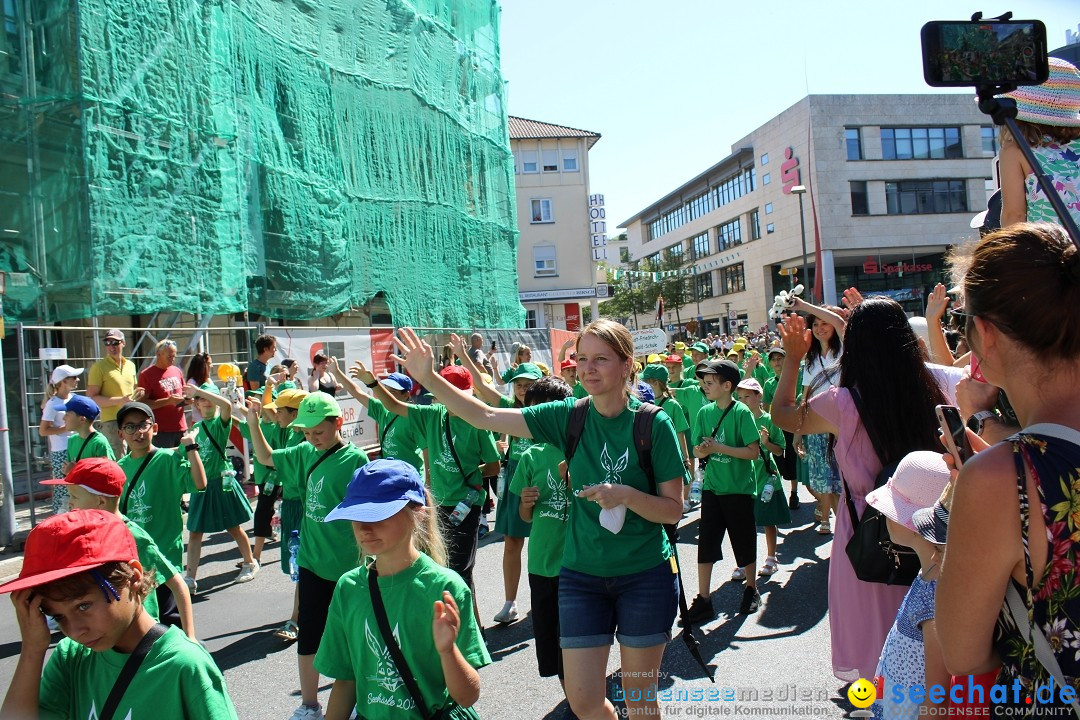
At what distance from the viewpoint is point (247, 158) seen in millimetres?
12844

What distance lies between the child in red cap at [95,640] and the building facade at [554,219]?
3575 centimetres

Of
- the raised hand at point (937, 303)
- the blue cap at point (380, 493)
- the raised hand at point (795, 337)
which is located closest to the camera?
the blue cap at point (380, 493)

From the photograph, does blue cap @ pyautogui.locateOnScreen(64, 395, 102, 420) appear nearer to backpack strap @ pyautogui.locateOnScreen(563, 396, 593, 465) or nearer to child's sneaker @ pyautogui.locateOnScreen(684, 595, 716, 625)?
backpack strap @ pyautogui.locateOnScreen(563, 396, 593, 465)

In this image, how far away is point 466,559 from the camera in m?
5.12

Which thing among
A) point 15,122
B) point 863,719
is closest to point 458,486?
point 863,719

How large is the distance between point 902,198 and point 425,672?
176 ft

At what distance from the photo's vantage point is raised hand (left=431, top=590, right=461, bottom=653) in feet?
7.50

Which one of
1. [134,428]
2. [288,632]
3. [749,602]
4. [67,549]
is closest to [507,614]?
[288,632]

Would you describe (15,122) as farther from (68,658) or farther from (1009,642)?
(1009,642)

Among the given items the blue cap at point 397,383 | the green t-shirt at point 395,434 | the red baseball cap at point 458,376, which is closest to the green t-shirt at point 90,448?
the green t-shirt at point 395,434

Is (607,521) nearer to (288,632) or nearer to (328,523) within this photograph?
(328,523)

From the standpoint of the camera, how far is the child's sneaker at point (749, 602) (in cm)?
556

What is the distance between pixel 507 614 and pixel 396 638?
318 centimetres

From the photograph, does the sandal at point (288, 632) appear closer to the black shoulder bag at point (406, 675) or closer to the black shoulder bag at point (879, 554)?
the black shoulder bag at point (406, 675)
